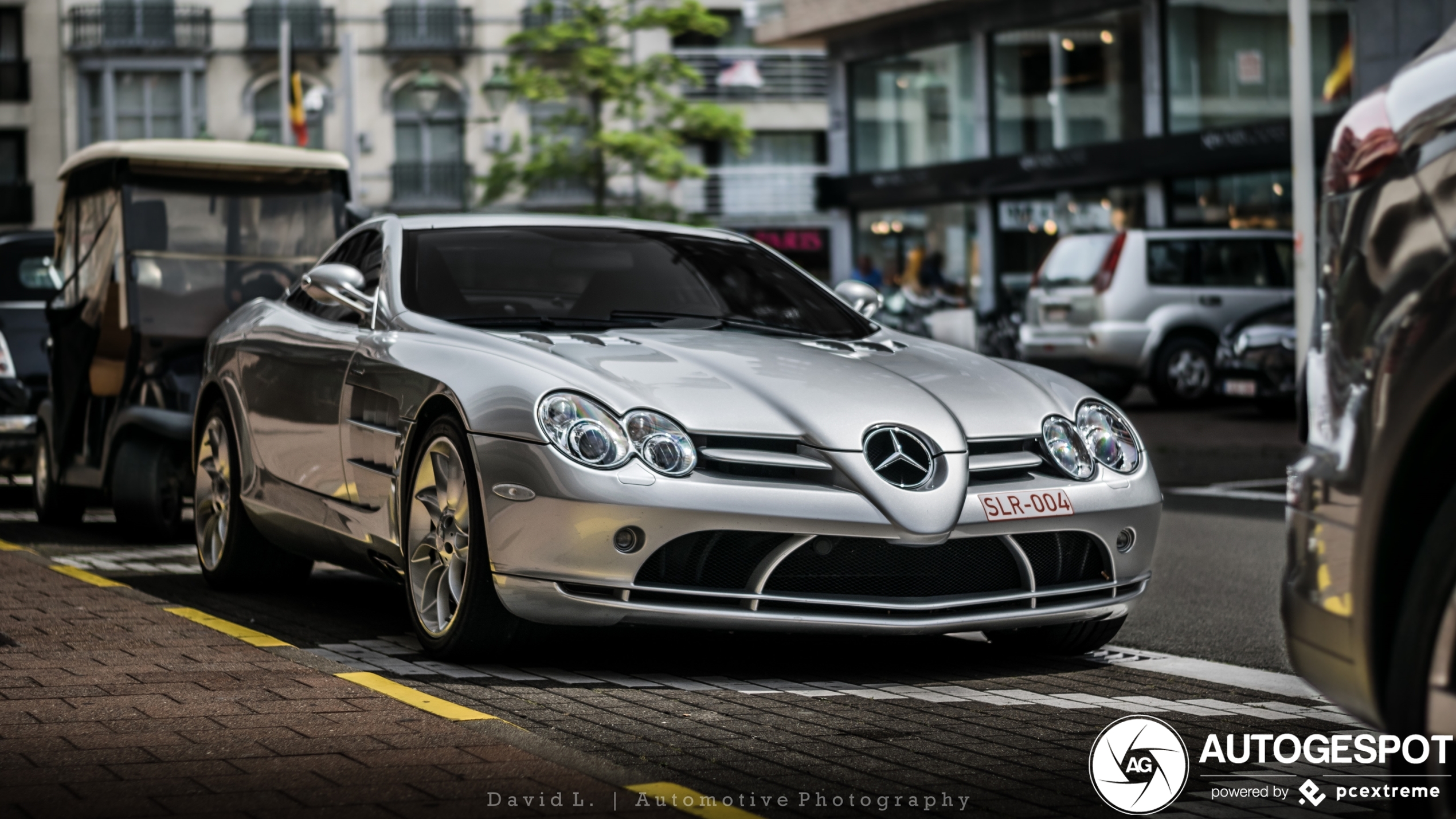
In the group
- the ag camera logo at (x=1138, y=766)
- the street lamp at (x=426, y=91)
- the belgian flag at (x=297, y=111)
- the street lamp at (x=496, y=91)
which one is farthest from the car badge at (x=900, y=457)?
the belgian flag at (x=297, y=111)

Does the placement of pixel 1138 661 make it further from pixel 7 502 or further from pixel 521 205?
pixel 521 205

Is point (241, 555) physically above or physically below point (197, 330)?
below

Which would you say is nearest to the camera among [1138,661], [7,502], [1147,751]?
[1147,751]

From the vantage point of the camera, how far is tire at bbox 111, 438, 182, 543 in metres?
9.92

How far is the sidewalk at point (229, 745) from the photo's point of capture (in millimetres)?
3986

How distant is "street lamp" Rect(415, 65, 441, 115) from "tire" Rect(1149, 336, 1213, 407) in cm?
1228

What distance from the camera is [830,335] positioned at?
22.6 ft

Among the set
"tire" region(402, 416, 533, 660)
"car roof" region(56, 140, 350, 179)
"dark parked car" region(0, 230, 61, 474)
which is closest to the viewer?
"tire" region(402, 416, 533, 660)

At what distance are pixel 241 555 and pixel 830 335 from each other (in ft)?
8.24

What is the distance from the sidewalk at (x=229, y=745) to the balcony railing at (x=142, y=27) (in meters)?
48.1

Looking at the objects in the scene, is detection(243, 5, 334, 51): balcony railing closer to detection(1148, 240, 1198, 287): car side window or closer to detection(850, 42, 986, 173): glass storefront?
detection(850, 42, 986, 173): glass storefront

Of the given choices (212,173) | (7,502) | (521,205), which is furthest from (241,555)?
(521,205)

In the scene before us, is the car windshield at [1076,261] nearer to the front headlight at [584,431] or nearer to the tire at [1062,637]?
the tire at [1062,637]

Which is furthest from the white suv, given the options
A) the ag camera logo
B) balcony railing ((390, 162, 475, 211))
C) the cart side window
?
balcony railing ((390, 162, 475, 211))
